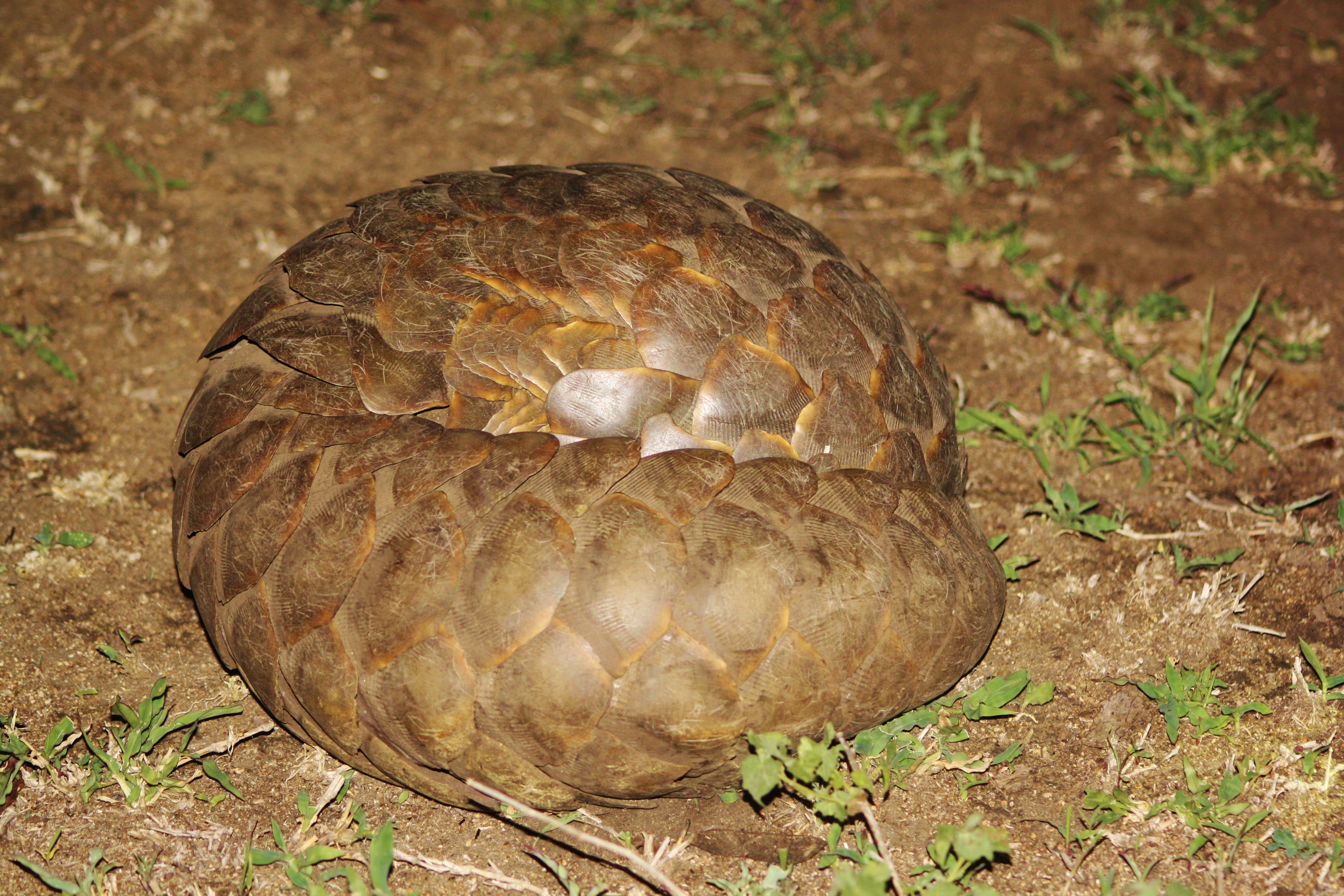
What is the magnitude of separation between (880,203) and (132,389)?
108 inches

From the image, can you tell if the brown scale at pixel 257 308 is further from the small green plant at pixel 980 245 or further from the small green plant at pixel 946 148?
the small green plant at pixel 946 148

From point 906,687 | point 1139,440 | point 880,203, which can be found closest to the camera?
point 906,687

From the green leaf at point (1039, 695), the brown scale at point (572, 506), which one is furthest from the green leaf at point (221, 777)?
the green leaf at point (1039, 695)

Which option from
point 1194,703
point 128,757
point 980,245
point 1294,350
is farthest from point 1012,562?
point 128,757

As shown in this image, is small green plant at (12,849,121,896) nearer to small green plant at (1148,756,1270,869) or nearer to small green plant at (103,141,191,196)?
small green plant at (1148,756,1270,869)

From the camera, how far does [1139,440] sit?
124 inches

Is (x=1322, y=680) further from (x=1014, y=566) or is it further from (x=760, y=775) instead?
(x=760, y=775)

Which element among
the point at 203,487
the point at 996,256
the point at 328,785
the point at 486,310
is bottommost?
the point at 328,785

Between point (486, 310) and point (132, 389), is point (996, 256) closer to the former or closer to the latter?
point (486, 310)

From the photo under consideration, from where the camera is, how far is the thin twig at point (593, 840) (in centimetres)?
201

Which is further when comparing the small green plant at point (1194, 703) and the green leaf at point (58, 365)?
the green leaf at point (58, 365)

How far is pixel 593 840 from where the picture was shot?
79.7 inches

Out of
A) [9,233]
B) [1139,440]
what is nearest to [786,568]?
[1139,440]

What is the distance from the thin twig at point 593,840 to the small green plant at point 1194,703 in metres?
1.17
